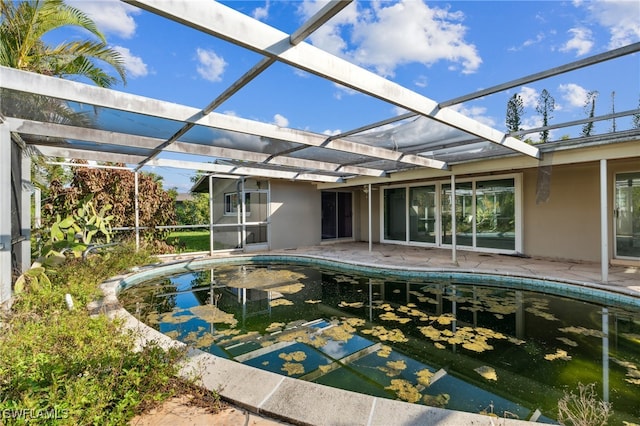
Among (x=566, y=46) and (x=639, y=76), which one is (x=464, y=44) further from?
(x=639, y=76)

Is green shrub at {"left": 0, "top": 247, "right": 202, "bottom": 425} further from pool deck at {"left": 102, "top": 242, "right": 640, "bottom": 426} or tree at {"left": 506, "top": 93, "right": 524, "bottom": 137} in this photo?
tree at {"left": 506, "top": 93, "right": 524, "bottom": 137}

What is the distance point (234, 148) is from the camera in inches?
229

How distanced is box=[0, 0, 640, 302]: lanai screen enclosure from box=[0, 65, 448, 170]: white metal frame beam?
0.01 meters

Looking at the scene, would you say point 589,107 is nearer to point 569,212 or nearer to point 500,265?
point 569,212

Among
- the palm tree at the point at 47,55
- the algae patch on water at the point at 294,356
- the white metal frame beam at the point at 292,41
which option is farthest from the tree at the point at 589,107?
the palm tree at the point at 47,55

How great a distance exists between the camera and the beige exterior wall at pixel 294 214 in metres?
10.9

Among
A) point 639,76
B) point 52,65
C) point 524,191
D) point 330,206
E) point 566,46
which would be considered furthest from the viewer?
point 330,206

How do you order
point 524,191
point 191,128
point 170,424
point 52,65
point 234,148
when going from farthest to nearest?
point 524,191
point 52,65
point 234,148
point 191,128
point 170,424

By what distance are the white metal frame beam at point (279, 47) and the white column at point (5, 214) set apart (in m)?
3.54

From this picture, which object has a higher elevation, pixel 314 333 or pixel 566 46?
pixel 566 46

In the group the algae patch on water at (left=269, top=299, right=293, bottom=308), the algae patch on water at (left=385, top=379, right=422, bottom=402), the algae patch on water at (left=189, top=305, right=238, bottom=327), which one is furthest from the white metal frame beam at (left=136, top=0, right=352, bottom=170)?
the algae patch on water at (left=269, top=299, right=293, bottom=308)


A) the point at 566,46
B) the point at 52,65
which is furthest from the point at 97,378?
the point at 52,65

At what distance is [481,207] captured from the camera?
9172 mm

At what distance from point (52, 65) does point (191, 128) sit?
539 cm
